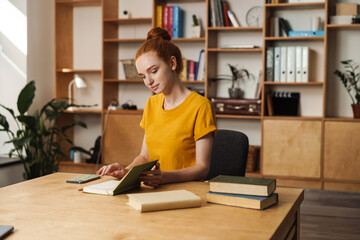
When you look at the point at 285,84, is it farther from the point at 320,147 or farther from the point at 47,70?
the point at 47,70

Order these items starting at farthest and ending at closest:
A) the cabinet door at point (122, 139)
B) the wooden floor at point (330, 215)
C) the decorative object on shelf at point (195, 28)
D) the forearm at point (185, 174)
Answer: the cabinet door at point (122, 139) < the decorative object on shelf at point (195, 28) < the wooden floor at point (330, 215) < the forearm at point (185, 174)

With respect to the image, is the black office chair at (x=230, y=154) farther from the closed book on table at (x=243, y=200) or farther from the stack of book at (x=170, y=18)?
the stack of book at (x=170, y=18)

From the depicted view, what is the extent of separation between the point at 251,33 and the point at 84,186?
3.61 m

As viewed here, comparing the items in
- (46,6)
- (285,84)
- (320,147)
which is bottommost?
(320,147)

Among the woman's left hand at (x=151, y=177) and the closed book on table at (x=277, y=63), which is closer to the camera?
the woman's left hand at (x=151, y=177)

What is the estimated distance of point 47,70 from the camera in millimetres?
5105

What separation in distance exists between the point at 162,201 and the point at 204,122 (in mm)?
659

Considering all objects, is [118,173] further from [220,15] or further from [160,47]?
[220,15]

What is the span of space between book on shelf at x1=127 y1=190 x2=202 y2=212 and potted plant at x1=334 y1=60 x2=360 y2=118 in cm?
349

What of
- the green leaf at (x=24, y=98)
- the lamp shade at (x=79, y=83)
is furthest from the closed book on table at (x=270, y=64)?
the green leaf at (x=24, y=98)

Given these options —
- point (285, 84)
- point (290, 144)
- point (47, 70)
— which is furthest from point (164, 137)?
point (47, 70)

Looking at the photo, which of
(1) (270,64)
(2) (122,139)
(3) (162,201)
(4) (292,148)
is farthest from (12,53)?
(3) (162,201)

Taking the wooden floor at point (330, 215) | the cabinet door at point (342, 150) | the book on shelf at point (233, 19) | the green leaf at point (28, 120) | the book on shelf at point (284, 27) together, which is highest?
the book on shelf at point (233, 19)

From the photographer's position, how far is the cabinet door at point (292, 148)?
441cm
